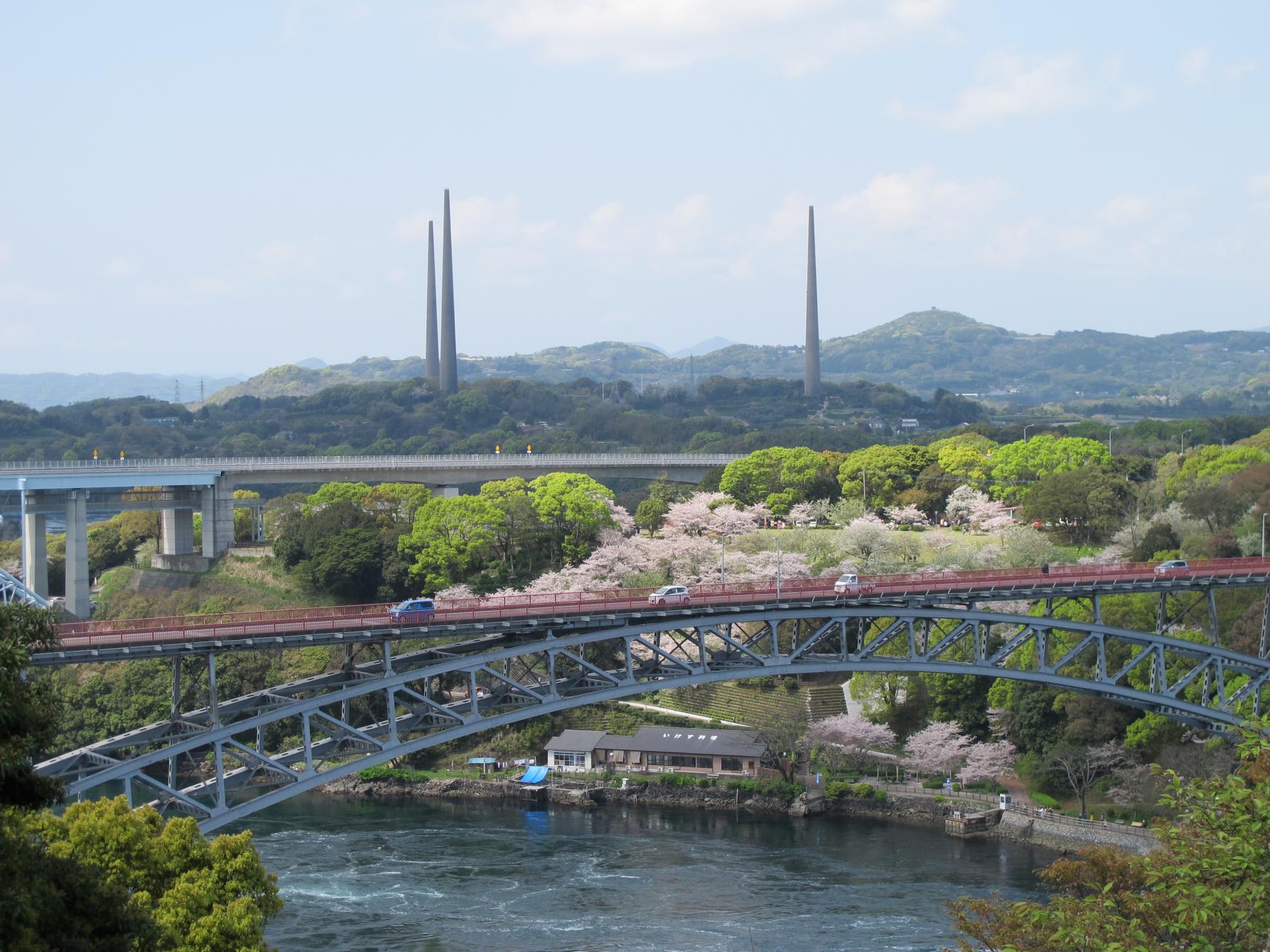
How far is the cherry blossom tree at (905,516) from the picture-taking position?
8375 cm

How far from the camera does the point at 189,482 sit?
81.6 m

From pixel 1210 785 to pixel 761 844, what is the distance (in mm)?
29428

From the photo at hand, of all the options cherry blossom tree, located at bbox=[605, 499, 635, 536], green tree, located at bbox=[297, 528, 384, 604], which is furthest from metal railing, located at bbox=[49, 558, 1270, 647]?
cherry blossom tree, located at bbox=[605, 499, 635, 536]

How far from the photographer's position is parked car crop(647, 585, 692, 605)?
42.1m

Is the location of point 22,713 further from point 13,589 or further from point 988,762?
point 988,762

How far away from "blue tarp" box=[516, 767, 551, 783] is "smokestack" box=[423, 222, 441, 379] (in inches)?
4577

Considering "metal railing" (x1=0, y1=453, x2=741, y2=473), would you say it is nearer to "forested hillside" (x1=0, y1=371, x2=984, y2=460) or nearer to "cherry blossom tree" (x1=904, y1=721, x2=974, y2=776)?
"forested hillside" (x1=0, y1=371, x2=984, y2=460)

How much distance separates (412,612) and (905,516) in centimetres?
4920

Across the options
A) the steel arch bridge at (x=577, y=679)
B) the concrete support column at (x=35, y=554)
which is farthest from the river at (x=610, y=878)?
the concrete support column at (x=35, y=554)

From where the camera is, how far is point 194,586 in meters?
79.6

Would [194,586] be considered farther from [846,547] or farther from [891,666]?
[891,666]

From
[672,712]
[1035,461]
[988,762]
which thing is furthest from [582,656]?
[1035,461]

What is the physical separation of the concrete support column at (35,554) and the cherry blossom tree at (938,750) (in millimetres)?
43393

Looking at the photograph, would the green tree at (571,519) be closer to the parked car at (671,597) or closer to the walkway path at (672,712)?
the walkway path at (672,712)
